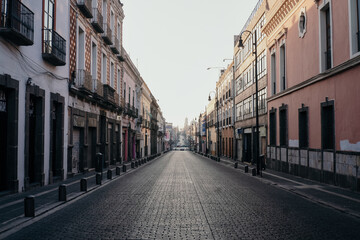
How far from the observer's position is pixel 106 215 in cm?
862

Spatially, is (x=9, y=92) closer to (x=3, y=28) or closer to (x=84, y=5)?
(x=3, y=28)

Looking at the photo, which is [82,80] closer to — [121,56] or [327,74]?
[121,56]

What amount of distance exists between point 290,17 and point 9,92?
16375mm

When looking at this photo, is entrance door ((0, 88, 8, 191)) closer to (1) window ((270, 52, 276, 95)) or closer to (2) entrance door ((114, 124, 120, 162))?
(1) window ((270, 52, 276, 95))

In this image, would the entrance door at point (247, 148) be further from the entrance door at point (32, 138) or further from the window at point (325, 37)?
Result: the entrance door at point (32, 138)

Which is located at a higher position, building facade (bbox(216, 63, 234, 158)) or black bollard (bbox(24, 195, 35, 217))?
building facade (bbox(216, 63, 234, 158))

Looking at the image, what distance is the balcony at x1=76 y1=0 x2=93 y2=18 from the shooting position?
762 inches

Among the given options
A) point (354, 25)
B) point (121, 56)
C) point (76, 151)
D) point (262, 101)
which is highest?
point (121, 56)

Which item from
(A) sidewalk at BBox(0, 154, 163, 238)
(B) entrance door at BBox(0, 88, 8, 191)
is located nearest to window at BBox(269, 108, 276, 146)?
(A) sidewalk at BBox(0, 154, 163, 238)

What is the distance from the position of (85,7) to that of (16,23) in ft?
27.8

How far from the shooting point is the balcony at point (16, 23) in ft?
36.3

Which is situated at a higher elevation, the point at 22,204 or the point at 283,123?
the point at 283,123

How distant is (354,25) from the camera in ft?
45.6

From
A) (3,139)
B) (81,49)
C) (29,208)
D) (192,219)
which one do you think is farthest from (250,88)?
(29,208)
